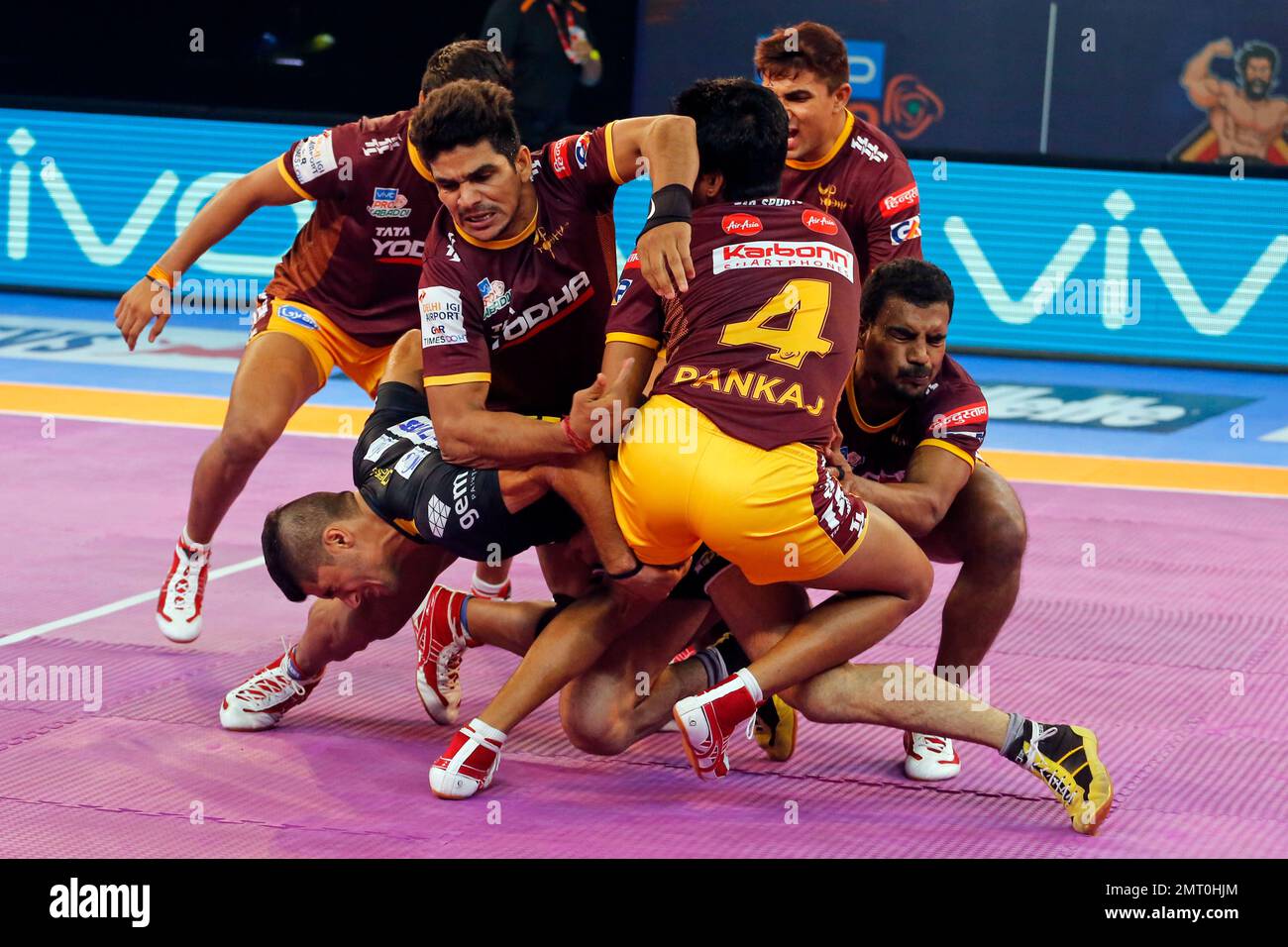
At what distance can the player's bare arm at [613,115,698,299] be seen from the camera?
4715 mm

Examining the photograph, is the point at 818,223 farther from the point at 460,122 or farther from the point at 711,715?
the point at 711,715

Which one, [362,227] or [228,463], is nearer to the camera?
[228,463]

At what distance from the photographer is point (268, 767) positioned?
525cm

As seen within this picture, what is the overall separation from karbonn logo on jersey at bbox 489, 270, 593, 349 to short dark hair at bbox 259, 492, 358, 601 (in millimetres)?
703

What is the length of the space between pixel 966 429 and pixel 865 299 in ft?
1.70

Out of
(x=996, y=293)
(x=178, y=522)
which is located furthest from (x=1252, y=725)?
(x=996, y=293)

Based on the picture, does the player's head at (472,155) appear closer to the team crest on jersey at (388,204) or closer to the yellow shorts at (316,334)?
the team crest on jersey at (388,204)

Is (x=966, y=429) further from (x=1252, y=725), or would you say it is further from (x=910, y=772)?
(x=1252, y=725)

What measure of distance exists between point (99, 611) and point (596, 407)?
3.02m

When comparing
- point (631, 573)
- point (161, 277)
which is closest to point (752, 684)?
point (631, 573)

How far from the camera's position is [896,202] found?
20.9 ft

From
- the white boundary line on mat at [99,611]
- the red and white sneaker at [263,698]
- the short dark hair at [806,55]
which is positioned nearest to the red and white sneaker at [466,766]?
the red and white sneaker at [263,698]

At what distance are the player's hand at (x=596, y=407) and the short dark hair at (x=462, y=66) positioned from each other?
A: 6.57 ft

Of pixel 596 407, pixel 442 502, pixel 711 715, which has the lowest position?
pixel 711 715
